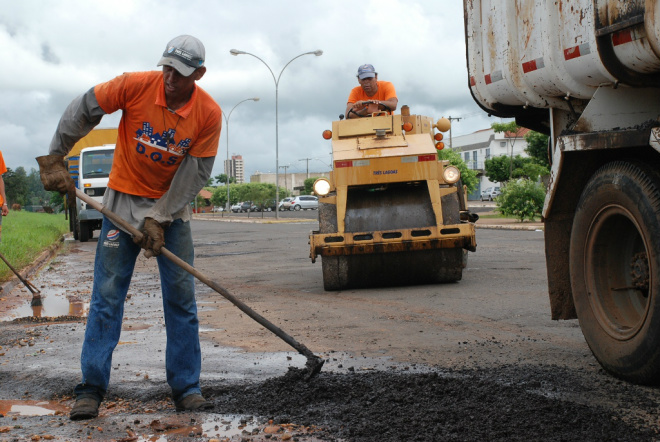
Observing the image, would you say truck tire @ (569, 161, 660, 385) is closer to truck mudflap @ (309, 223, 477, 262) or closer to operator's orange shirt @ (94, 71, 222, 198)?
operator's orange shirt @ (94, 71, 222, 198)

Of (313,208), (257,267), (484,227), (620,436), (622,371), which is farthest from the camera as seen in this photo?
(313,208)

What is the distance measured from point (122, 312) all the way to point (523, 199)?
2352 centimetres

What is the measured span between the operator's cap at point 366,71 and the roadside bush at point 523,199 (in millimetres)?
17382

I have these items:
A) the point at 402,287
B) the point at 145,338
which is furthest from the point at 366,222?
the point at 145,338

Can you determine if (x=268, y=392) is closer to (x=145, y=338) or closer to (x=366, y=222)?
(x=145, y=338)

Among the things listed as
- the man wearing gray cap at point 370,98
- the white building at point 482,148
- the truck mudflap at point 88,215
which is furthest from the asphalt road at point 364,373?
the white building at point 482,148

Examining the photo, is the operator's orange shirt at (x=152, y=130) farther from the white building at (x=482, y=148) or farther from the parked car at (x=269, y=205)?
the white building at (x=482, y=148)

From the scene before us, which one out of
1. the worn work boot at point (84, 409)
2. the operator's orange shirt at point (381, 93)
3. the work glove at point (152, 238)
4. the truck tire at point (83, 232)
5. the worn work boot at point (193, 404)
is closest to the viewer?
the worn work boot at point (84, 409)

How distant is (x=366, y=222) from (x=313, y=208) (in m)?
63.6

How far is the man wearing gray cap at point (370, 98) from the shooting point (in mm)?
9766

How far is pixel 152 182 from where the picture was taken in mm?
4410

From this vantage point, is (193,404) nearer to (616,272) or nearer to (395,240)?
(616,272)

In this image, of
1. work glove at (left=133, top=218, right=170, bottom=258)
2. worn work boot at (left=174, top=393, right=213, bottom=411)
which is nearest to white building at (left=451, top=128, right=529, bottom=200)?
A: work glove at (left=133, top=218, right=170, bottom=258)

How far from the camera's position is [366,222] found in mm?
9141
